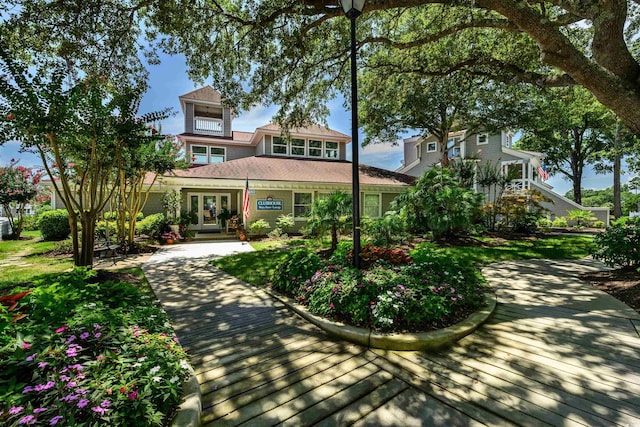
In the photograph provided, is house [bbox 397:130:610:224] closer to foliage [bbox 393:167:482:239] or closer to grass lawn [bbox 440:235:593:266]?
foliage [bbox 393:167:482:239]

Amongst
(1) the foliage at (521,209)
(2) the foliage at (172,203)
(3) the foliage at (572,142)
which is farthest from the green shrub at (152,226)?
(3) the foliage at (572,142)

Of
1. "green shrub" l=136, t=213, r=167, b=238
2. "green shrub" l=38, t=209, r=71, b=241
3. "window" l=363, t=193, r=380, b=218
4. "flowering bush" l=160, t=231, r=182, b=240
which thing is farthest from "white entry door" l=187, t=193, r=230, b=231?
"window" l=363, t=193, r=380, b=218

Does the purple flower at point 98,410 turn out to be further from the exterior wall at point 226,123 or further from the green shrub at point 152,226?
the exterior wall at point 226,123

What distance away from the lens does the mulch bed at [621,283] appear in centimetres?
457

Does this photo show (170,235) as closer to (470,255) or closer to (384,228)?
(384,228)

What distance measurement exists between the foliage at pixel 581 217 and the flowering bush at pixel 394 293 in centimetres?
2015

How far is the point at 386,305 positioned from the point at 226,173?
12.3 m

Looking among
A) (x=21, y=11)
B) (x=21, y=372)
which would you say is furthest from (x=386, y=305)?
(x=21, y=11)

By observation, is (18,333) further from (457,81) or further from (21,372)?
(457,81)

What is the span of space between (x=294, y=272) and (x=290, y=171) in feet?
37.2

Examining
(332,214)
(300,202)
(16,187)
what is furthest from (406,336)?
(16,187)

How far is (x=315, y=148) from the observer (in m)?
19.6

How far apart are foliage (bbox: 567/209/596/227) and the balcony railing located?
25.1 m

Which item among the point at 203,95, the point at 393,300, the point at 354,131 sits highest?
the point at 203,95
